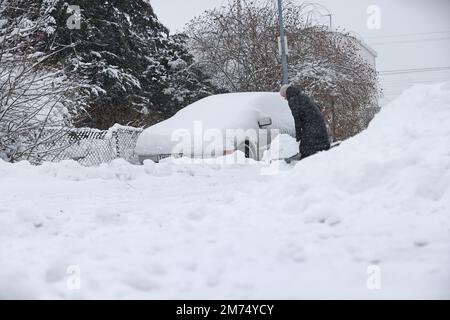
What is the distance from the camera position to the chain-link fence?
808cm

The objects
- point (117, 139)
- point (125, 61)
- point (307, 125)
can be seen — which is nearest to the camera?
point (307, 125)

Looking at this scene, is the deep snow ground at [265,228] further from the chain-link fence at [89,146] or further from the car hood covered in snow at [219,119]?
the chain-link fence at [89,146]

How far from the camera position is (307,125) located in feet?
21.6

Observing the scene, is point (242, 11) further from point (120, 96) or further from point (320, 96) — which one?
point (120, 96)

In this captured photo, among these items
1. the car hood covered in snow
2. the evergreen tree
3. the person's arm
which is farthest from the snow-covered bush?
the evergreen tree

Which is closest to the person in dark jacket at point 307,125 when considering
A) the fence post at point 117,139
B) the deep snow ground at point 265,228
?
the deep snow ground at point 265,228

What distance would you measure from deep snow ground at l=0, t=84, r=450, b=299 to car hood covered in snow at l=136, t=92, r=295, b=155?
197 centimetres

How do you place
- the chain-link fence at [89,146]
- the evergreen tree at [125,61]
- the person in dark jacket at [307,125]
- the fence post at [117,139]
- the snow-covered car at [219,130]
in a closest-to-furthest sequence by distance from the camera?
the person in dark jacket at [307,125]
the snow-covered car at [219,130]
the chain-link fence at [89,146]
the fence post at [117,139]
the evergreen tree at [125,61]

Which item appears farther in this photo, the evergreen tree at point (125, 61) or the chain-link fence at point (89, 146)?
the evergreen tree at point (125, 61)

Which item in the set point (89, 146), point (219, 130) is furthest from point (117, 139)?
point (219, 130)

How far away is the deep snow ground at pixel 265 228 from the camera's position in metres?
2.42

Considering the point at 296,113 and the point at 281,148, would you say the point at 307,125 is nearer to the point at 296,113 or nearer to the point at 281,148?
the point at 296,113

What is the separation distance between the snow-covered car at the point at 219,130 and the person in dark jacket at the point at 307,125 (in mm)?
789
